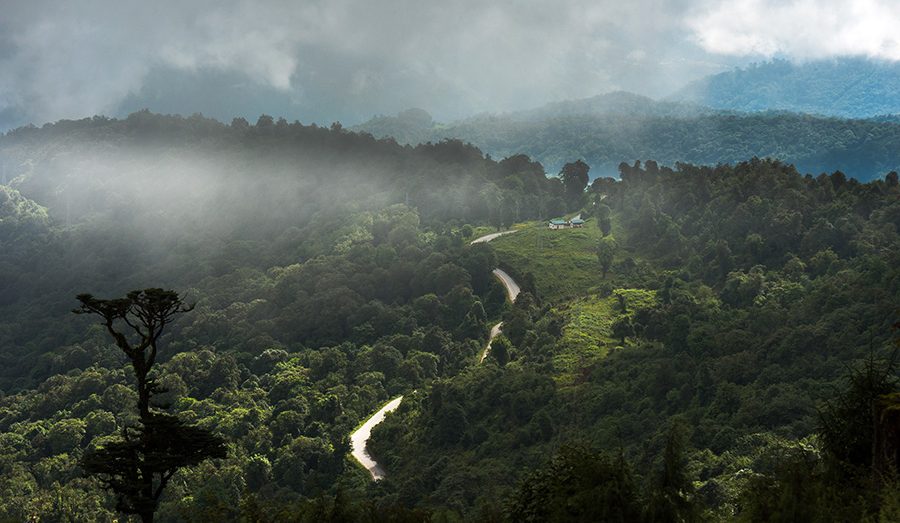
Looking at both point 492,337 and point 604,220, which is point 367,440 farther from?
point 604,220

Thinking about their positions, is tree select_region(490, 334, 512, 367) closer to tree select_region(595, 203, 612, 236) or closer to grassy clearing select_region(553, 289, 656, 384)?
grassy clearing select_region(553, 289, 656, 384)

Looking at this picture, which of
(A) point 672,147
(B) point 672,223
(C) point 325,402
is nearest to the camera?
(C) point 325,402

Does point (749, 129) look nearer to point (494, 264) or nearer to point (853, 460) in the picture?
point (494, 264)

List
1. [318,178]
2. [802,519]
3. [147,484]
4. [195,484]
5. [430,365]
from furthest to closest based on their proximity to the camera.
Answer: [318,178] → [430,365] → [195,484] → [147,484] → [802,519]

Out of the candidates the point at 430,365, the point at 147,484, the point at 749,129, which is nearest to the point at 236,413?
the point at 430,365

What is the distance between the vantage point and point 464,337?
3007 inches

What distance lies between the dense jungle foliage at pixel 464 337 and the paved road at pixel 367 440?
885 mm

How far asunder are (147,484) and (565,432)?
31.9 metres

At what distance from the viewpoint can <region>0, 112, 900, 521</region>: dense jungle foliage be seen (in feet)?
82.2

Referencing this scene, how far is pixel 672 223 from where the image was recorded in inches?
3351

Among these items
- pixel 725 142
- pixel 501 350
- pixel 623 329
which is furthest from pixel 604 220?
pixel 725 142

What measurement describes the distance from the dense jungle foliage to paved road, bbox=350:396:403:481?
34.8 inches

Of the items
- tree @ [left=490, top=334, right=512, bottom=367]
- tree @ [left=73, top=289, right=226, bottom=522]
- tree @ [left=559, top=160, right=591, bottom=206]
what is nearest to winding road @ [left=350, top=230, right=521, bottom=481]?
tree @ [left=490, top=334, right=512, bottom=367]

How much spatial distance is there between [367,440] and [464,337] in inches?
796
